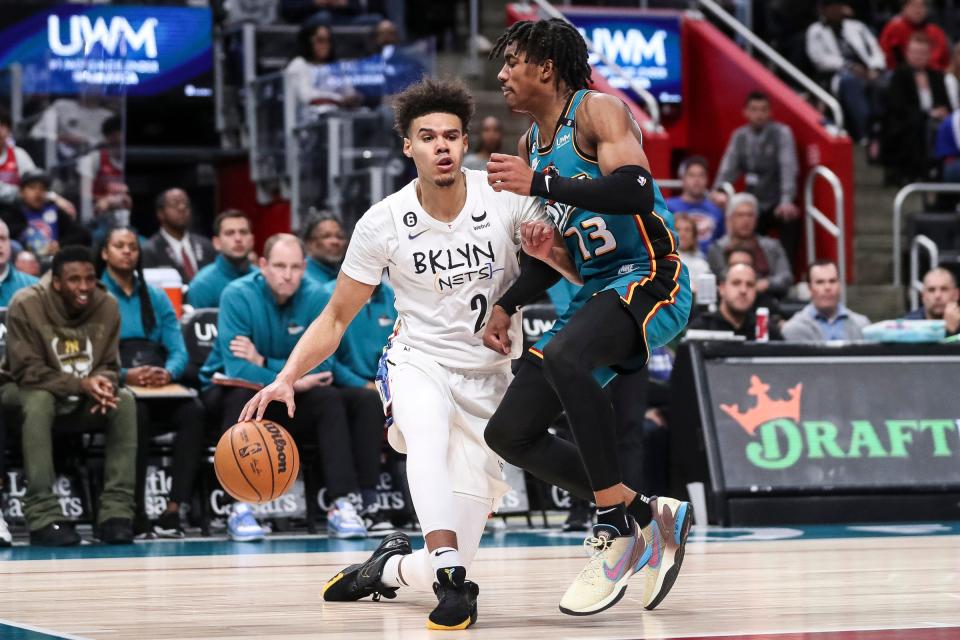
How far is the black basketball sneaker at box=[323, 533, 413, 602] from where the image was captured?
6.04 meters

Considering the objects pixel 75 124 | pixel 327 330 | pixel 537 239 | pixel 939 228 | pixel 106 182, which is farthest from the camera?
pixel 939 228

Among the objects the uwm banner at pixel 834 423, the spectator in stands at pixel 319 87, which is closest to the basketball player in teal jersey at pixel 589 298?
the uwm banner at pixel 834 423

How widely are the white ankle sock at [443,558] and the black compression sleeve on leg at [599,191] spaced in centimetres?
117

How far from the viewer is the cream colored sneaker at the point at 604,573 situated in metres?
5.46

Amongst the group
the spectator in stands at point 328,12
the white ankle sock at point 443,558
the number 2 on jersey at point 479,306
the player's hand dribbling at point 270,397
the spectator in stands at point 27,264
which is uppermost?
the spectator in stands at point 328,12

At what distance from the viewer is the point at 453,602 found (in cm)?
530

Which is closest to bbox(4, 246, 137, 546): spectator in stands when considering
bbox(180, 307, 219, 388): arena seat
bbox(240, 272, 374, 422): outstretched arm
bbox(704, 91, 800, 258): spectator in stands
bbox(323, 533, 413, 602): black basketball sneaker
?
bbox(180, 307, 219, 388): arena seat

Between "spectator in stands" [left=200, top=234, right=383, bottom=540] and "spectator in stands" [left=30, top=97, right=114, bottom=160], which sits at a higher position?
"spectator in stands" [left=30, top=97, right=114, bottom=160]

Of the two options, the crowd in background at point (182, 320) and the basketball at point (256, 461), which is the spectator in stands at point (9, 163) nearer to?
the crowd in background at point (182, 320)

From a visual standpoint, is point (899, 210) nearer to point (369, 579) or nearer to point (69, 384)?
point (69, 384)

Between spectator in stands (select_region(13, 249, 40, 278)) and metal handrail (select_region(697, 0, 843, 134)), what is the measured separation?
311 inches

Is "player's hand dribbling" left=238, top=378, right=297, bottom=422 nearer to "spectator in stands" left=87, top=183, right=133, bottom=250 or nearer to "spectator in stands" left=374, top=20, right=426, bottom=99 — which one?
"spectator in stands" left=87, top=183, right=133, bottom=250

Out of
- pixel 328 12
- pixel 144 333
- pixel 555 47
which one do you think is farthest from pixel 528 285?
pixel 328 12

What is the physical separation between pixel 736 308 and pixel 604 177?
5926 millimetres
